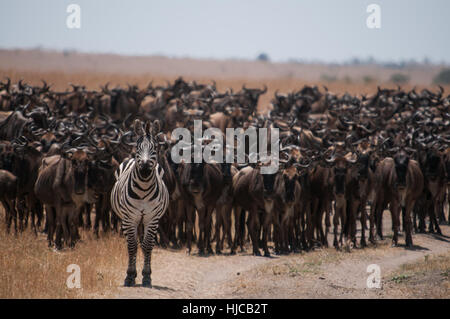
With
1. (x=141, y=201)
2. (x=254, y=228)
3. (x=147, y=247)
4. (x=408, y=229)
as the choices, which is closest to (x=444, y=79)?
(x=408, y=229)

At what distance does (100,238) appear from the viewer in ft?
51.3

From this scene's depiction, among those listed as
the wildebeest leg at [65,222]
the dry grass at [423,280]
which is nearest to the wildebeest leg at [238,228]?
the wildebeest leg at [65,222]

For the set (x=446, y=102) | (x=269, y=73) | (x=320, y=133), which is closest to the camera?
(x=320, y=133)

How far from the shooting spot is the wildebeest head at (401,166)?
16.8 meters

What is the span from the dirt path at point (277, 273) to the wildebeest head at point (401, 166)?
1.50 meters

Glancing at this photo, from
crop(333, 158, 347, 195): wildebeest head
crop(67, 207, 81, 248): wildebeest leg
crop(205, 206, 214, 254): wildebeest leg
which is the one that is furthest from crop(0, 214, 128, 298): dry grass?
crop(333, 158, 347, 195): wildebeest head

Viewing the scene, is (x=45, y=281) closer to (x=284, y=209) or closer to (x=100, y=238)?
(x=100, y=238)

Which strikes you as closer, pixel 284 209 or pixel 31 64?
pixel 284 209

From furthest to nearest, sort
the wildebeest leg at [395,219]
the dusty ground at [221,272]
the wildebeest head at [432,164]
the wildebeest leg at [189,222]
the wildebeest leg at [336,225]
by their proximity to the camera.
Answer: the wildebeest head at [432,164], the wildebeest leg at [395,219], the wildebeest leg at [336,225], the wildebeest leg at [189,222], the dusty ground at [221,272]

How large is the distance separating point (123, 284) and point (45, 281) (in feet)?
4.19

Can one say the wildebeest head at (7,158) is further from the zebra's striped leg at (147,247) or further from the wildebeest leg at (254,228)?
the zebra's striped leg at (147,247)

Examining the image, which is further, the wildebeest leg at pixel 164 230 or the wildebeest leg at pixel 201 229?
the wildebeest leg at pixel 164 230
